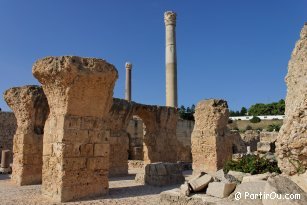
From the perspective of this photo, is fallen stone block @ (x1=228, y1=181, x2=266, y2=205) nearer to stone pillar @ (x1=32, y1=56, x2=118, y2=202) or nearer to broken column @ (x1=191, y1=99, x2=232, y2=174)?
stone pillar @ (x1=32, y1=56, x2=118, y2=202)

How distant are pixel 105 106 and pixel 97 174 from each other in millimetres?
1793

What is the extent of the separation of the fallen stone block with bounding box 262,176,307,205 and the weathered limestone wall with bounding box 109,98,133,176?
10.5 meters

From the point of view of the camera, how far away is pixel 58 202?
7305 millimetres

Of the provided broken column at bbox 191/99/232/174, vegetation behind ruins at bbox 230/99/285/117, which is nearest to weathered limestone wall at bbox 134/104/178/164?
broken column at bbox 191/99/232/174

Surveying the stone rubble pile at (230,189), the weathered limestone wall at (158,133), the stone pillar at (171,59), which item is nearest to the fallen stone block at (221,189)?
the stone rubble pile at (230,189)

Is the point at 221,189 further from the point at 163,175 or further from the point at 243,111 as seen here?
the point at 243,111

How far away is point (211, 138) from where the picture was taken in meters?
12.2

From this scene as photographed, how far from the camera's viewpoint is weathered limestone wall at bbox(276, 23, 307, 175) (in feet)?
14.1

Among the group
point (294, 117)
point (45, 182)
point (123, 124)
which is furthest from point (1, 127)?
point (294, 117)

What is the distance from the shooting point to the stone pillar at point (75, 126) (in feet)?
25.0

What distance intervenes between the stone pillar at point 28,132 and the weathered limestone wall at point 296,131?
28.4 ft

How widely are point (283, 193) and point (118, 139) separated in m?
11.1

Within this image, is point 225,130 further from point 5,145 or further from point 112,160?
point 5,145

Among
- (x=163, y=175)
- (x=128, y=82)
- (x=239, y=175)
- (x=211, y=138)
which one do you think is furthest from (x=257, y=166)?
(x=128, y=82)
